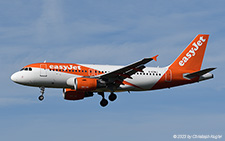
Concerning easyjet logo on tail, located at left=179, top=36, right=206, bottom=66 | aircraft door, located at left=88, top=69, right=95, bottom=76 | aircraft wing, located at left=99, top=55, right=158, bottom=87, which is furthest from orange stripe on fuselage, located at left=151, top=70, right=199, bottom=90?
aircraft door, located at left=88, top=69, right=95, bottom=76

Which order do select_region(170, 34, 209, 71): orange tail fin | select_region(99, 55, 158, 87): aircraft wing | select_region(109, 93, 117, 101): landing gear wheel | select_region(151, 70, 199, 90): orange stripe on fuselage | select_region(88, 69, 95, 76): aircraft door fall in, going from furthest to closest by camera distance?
select_region(170, 34, 209, 71): orange tail fin < select_region(109, 93, 117, 101): landing gear wheel < select_region(151, 70, 199, 90): orange stripe on fuselage < select_region(88, 69, 95, 76): aircraft door < select_region(99, 55, 158, 87): aircraft wing

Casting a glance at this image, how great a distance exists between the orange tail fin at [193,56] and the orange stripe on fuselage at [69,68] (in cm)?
918

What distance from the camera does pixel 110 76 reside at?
4022 cm

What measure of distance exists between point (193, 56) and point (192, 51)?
70cm

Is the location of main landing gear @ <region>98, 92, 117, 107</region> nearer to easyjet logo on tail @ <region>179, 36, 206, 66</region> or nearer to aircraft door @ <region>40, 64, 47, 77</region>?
aircraft door @ <region>40, 64, 47, 77</region>

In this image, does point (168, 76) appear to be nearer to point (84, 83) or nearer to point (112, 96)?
point (112, 96)

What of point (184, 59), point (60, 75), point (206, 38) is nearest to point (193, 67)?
point (184, 59)

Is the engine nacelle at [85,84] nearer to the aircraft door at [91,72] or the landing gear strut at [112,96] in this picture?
the aircraft door at [91,72]

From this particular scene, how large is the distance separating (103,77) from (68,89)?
597 centimetres

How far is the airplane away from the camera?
1569 inches

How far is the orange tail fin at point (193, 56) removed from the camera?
45.6m

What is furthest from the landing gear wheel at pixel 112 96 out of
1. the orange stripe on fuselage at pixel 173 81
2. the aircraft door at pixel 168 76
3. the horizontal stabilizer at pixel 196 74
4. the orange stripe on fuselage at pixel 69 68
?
the horizontal stabilizer at pixel 196 74

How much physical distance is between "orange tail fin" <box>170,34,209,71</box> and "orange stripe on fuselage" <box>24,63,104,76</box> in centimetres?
918

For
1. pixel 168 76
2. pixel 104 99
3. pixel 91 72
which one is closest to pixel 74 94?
pixel 104 99
